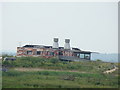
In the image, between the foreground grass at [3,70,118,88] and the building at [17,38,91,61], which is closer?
the foreground grass at [3,70,118,88]

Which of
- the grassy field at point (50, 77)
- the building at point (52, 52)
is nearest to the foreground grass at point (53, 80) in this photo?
the grassy field at point (50, 77)

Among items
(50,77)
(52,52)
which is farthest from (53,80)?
(52,52)

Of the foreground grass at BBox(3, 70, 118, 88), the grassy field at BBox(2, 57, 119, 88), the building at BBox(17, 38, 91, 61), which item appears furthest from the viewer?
the building at BBox(17, 38, 91, 61)

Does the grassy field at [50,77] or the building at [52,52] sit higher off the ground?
the building at [52,52]

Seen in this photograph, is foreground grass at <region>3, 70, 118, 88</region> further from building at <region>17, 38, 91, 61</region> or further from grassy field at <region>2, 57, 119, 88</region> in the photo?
building at <region>17, 38, 91, 61</region>

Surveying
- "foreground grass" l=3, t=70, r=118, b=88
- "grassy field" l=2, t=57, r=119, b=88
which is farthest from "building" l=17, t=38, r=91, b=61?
"foreground grass" l=3, t=70, r=118, b=88

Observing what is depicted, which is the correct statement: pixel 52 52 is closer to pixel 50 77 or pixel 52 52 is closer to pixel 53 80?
pixel 50 77

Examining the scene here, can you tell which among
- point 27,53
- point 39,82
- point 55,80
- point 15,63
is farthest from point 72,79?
point 27,53

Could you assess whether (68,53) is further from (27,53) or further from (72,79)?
(72,79)

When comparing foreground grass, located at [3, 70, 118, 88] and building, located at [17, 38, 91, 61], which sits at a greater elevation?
building, located at [17, 38, 91, 61]

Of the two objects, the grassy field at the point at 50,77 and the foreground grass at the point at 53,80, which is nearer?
the foreground grass at the point at 53,80

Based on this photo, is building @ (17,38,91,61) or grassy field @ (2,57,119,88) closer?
grassy field @ (2,57,119,88)

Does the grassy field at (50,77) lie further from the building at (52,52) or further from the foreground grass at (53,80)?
the building at (52,52)

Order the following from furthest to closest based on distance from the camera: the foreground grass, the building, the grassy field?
1. the building
2. the grassy field
3. the foreground grass
